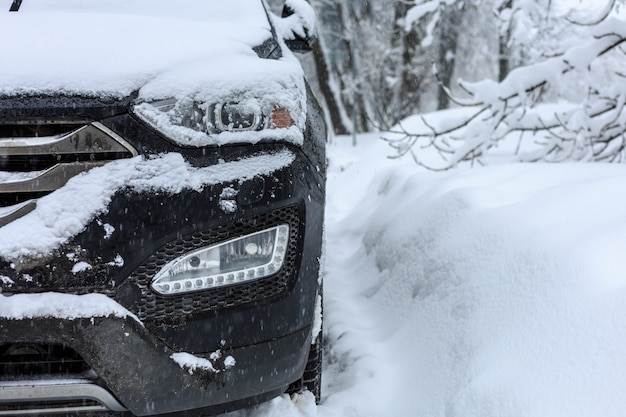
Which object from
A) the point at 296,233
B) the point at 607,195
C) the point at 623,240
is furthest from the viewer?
the point at 607,195

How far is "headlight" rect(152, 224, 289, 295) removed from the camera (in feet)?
6.08

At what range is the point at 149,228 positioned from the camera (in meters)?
1.81

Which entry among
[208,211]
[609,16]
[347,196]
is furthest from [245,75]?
[347,196]

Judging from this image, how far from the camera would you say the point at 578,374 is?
6.14 ft

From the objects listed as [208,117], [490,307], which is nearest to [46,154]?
[208,117]

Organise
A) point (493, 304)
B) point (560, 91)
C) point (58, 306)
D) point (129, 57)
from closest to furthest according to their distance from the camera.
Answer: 1. point (58, 306)
2. point (129, 57)
3. point (493, 304)
4. point (560, 91)

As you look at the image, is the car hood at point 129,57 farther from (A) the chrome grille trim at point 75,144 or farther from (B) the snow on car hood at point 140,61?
(A) the chrome grille trim at point 75,144

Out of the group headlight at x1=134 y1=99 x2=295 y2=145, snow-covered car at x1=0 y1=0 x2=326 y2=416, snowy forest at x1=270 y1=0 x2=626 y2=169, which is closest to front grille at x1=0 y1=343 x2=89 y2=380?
snow-covered car at x1=0 y1=0 x2=326 y2=416

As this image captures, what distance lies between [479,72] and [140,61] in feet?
99.8

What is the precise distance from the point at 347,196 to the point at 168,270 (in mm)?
7102

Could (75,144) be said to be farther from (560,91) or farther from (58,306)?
(560,91)

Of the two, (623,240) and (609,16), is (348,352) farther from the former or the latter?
(609,16)

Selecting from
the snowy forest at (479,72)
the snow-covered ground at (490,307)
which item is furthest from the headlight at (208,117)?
the snowy forest at (479,72)

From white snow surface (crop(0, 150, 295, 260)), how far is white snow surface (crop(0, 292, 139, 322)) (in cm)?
12
